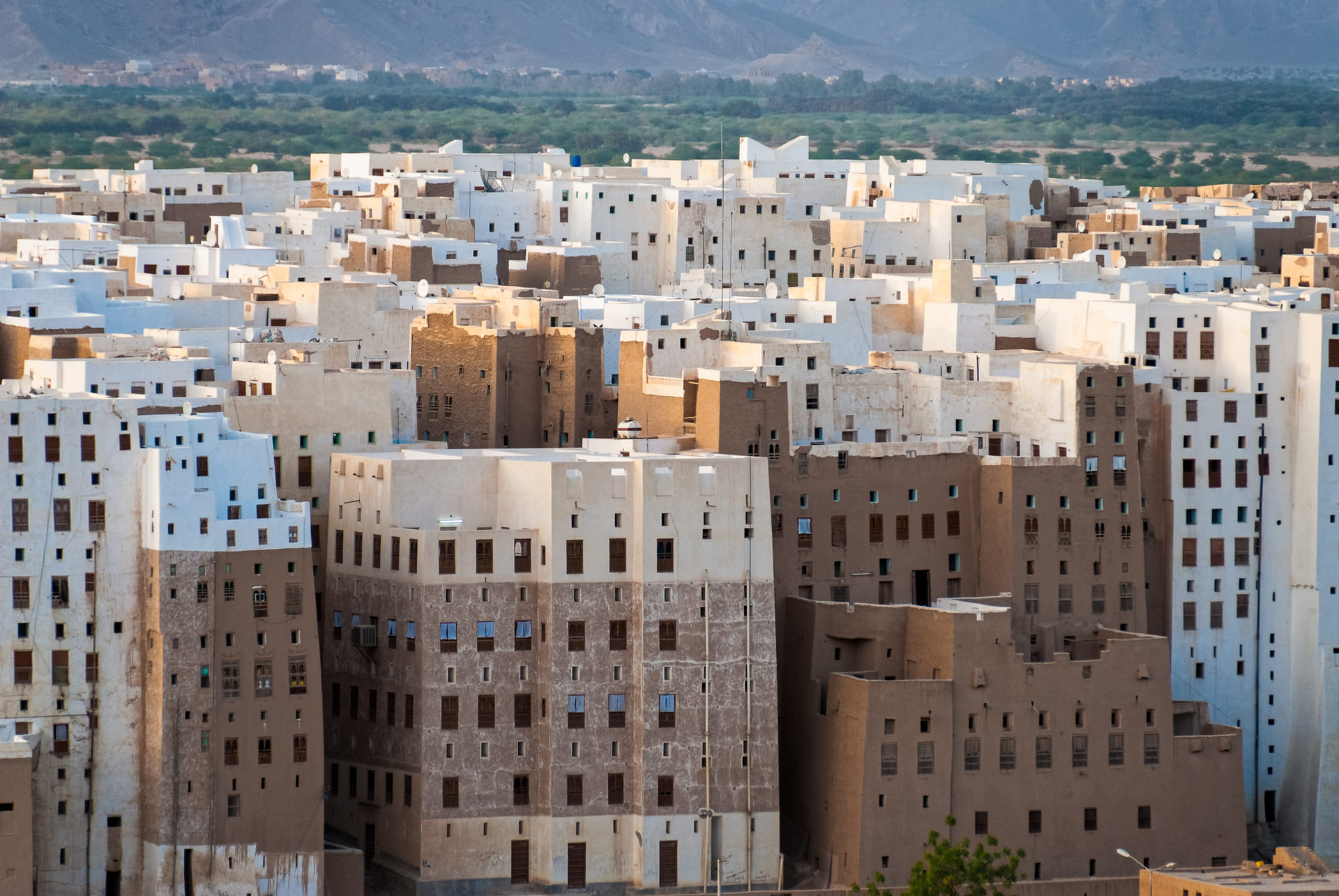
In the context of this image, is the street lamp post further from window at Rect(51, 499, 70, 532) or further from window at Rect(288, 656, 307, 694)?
window at Rect(51, 499, 70, 532)

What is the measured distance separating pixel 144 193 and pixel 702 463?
5294cm

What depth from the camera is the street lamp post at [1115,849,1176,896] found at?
7438 cm

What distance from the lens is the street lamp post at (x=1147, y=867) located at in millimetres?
74375

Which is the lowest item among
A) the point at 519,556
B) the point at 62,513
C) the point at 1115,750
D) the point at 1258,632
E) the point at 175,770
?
the point at 1115,750

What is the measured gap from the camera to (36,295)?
88.9m

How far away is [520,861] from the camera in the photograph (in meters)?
76.5

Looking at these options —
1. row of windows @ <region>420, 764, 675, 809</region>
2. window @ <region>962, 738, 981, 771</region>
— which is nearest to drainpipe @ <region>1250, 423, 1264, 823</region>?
window @ <region>962, 738, 981, 771</region>

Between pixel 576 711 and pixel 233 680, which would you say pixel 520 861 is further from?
pixel 233 680

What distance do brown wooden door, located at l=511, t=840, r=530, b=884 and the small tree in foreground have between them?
7.09m

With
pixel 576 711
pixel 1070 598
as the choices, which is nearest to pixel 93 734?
pixel 576 711

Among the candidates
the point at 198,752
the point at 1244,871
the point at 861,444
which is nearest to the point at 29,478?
the point at 198,752

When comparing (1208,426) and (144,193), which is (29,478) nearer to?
(1208,426)

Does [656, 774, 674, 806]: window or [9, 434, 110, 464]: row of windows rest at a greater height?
[9, 434, 110, 464]: row of windows

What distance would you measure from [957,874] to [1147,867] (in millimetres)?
7013
